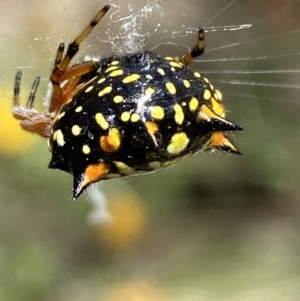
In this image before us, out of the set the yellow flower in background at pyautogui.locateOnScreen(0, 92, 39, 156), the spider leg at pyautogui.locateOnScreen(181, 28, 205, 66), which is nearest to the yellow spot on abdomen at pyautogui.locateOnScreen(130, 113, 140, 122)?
the spider leg at pyautogui.locateOnScreen(181, 28, 205, 66)

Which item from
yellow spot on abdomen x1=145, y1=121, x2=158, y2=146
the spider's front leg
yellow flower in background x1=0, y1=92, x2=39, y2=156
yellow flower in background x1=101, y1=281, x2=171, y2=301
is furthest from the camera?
yellow flower in background x1=101, y1=281, x2=171, y2=301

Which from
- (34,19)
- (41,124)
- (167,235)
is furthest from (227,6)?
(41,124)

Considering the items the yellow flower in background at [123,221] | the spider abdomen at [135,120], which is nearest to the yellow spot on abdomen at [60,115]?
the spider abdomen at [135,120]

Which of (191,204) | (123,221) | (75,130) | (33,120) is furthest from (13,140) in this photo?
(75,130)

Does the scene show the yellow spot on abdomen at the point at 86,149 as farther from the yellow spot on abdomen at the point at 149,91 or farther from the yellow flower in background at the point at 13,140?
the yellow flower in background at the point at 13,140

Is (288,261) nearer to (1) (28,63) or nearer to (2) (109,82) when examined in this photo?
(1) (28,63)

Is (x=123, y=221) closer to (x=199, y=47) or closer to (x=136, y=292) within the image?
(x=136, y=292)

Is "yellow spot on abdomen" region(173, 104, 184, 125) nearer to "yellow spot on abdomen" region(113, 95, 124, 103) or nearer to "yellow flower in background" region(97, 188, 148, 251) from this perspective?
"yellow spot on abdomen" region(113, 95, 124, 103)
